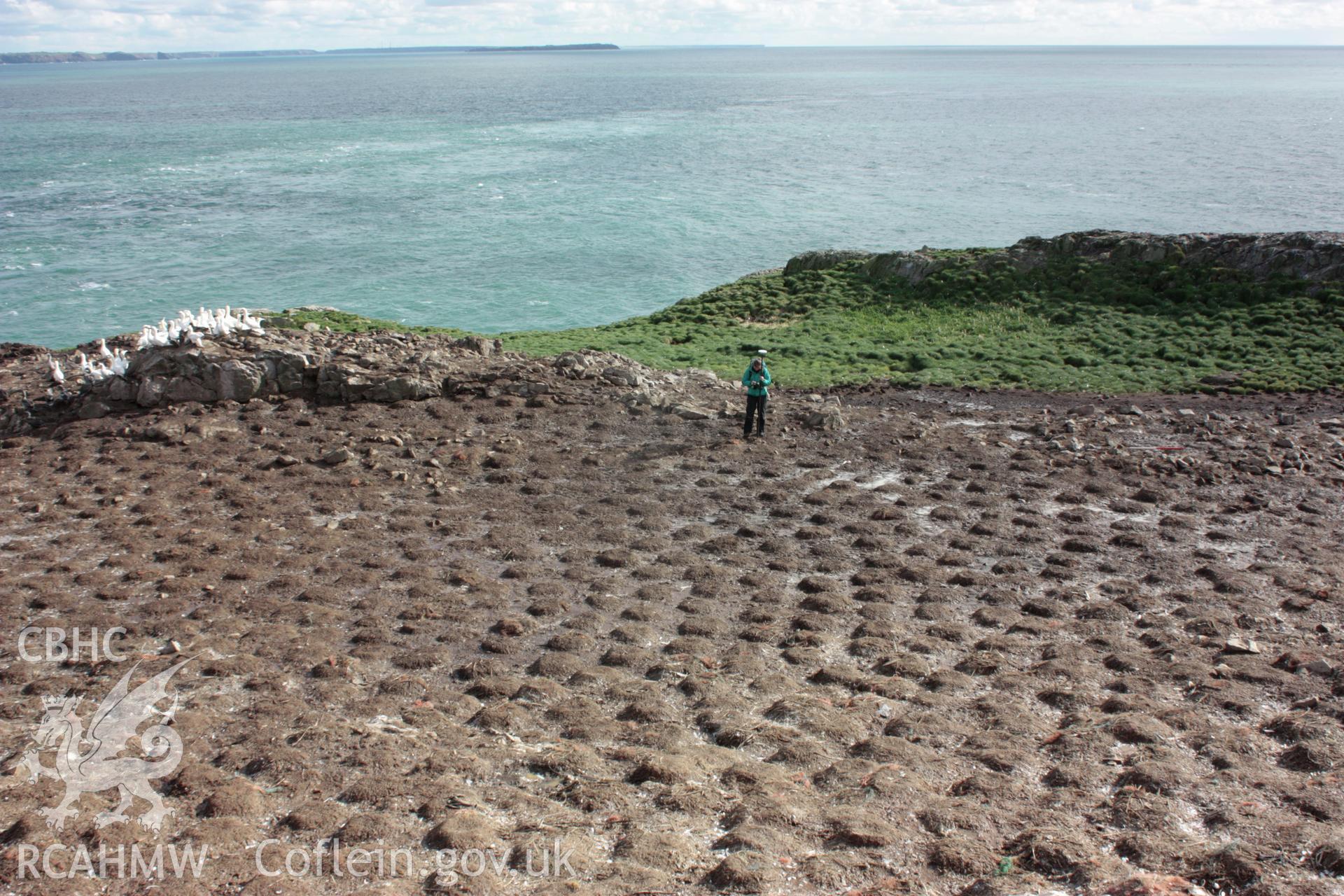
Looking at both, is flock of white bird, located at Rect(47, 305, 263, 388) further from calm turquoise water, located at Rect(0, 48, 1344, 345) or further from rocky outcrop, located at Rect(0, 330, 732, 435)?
calm turquoise water, located at Rect(0, 48, 1344, 345)

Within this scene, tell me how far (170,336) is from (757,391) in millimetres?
12279

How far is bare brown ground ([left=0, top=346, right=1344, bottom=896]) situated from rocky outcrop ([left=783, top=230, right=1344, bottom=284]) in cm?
1131

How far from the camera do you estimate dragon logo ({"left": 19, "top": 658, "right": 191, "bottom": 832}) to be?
779 centimetres

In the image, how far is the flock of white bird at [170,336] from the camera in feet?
64.7

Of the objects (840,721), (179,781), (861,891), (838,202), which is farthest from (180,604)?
(838,202)

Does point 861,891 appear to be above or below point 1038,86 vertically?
below

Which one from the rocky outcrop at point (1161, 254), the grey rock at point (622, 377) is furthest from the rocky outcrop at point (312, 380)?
the rocky outcrop at point (1161, 254)

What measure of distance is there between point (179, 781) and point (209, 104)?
165 meters

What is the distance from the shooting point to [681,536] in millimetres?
14359

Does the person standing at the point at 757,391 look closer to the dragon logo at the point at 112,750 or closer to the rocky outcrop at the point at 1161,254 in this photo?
the dragon logo at the point at 112,750

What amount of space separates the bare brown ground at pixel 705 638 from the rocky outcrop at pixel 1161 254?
445 inches

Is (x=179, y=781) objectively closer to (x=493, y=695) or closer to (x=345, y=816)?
(x=345, y=816)

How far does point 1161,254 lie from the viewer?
1158 inches

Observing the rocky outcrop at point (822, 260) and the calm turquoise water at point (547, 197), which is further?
the calm turquoise water at point (547, 197)
